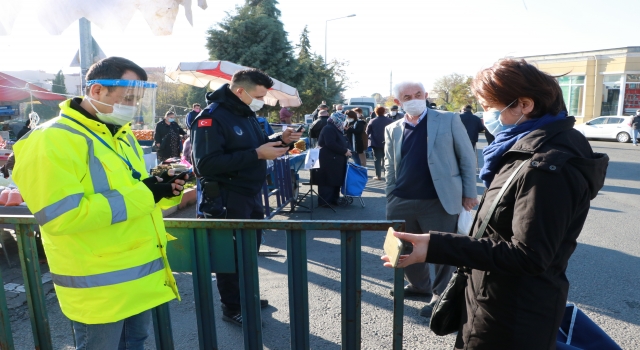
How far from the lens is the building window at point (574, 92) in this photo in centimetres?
3116

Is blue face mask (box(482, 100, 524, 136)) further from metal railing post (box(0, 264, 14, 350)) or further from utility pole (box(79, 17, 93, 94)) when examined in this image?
utility pole (box(79, 17, 93, 94))

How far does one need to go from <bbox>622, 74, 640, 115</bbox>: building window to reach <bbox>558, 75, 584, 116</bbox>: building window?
2600 millimetres

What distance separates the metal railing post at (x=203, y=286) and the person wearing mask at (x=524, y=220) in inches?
43.5

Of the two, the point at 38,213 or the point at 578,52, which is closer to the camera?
the point at 38,213

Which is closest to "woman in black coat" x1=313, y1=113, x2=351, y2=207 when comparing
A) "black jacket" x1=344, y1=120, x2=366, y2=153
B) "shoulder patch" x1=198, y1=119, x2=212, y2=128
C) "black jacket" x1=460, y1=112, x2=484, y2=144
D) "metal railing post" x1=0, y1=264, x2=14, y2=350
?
"black jacket" x1=344, y1=120, x2=366, y2=153

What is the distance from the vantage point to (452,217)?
3.77 meters

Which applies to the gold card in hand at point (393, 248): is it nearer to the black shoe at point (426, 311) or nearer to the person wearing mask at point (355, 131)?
the black shoe at point (426, 311)

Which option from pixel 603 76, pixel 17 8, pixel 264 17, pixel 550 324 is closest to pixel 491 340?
pixel 550 324

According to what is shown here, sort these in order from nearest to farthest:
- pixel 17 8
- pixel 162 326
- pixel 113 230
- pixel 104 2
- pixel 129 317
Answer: pixel 113 230 < pixel 129 317 < pixel 162 326 < pixel 17 8 < pixel 104 2

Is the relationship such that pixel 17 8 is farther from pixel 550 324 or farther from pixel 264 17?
pixel 264 17

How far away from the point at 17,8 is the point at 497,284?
10.4ft

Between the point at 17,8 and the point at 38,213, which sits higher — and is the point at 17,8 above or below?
above

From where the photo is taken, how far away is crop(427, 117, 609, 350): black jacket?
1467 millimetres

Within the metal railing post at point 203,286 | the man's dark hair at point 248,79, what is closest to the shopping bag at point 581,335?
the metal railing post at point 203,286
